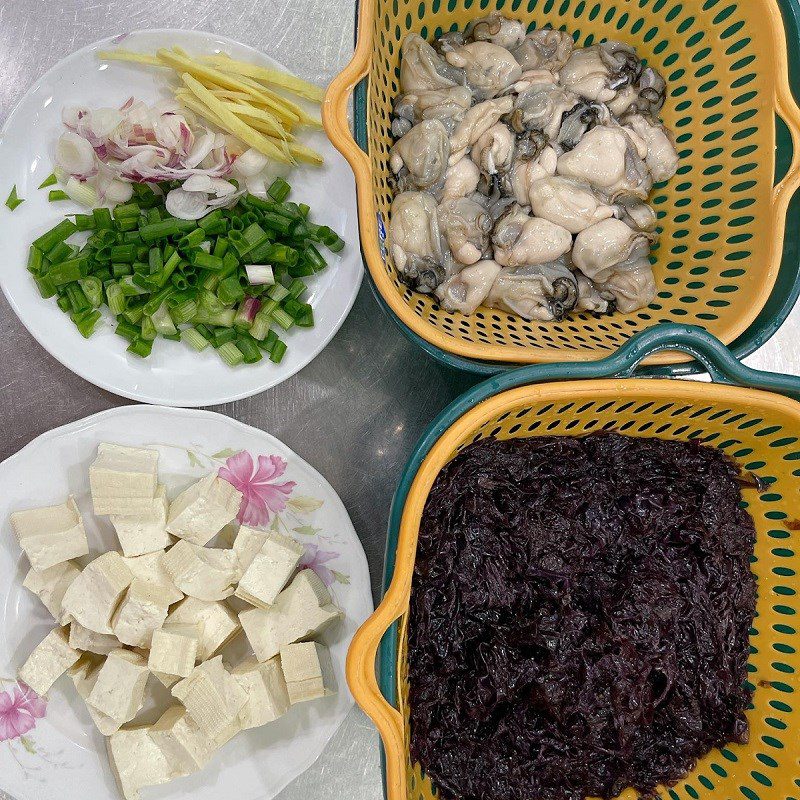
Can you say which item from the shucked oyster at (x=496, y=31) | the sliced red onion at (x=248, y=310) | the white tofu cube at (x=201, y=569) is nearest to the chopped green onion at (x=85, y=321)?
the sliced red onion at (x=248, y=310)

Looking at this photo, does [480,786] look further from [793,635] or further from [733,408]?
[733,408]

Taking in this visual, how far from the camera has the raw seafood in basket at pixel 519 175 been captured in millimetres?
1397

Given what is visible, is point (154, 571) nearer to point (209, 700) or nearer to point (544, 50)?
point (209, 700)

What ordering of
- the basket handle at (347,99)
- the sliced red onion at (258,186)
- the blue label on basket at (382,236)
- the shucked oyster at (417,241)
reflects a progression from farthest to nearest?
the sliced red onion at (258,186)
the shucked oyster at (417,241)
the blue label on basket at (382,236)
the basket handle at (347,99)

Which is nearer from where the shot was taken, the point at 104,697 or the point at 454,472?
the point at 454,472

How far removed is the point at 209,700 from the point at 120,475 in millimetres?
540

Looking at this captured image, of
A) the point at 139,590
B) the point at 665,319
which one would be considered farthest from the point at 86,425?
the point at 665,319

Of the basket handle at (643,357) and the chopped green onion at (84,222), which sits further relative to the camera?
the chopped green onion at (84,222)

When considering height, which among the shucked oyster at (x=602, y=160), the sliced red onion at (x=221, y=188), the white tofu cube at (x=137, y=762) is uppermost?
the shucked oyster at (x=602, y=160)

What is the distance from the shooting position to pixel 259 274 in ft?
4.91

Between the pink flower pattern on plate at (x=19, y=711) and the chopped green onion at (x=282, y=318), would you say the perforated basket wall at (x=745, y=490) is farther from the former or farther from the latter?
the pink flower pattern on plate at (x=19, y=711)

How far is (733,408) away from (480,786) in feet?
3.08

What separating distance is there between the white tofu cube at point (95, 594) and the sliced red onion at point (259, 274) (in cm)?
73

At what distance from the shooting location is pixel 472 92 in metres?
1.49
